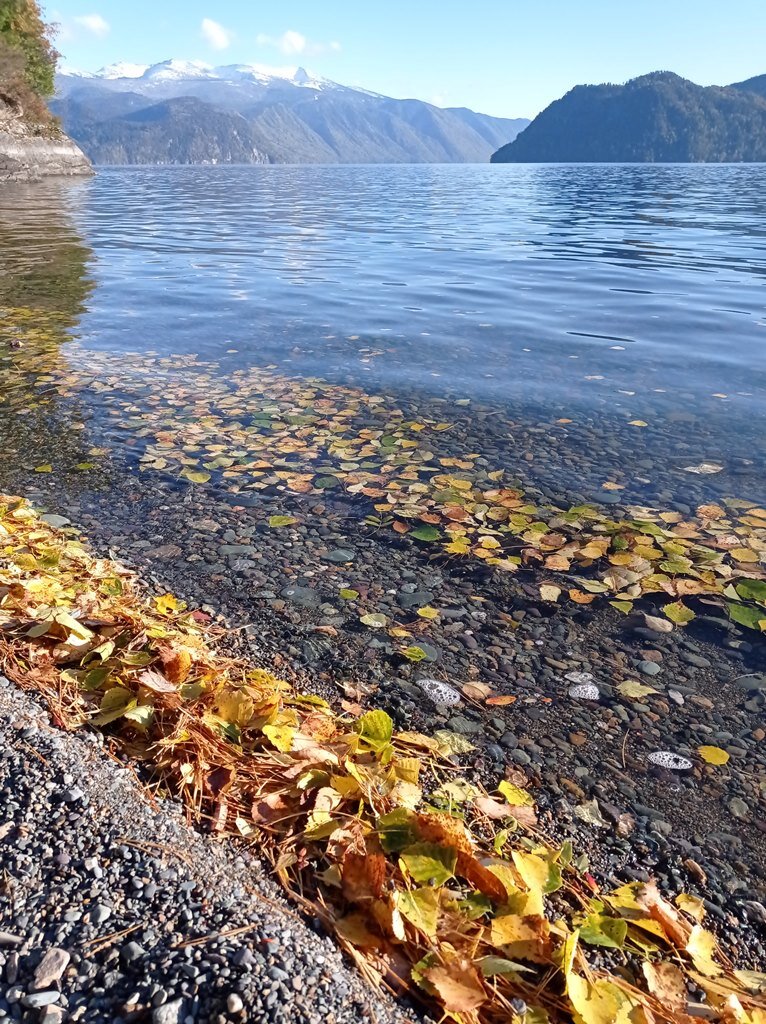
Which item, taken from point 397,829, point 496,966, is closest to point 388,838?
point 397,829

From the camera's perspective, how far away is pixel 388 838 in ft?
7.19

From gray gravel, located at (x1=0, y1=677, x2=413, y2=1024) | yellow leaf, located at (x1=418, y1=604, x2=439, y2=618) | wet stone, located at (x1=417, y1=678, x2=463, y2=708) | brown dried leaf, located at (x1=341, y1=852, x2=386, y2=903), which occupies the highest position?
gray gravel, located at (x1=0, y1=677, x2=413, y2=1024)

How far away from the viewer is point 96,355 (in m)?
9.30

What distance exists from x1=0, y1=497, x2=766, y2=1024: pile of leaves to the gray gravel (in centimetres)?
16

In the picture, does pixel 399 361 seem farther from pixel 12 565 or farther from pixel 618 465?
pixel 12 565

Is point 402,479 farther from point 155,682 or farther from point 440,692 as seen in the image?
point 155,682

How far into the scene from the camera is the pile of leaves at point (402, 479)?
451 centimetres

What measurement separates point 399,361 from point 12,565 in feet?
21.1

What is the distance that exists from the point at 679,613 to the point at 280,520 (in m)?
2.65

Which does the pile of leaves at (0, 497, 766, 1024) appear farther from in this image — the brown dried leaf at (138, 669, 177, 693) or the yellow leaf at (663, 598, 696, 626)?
the yellow leaf at (663, 598, 696, 626)

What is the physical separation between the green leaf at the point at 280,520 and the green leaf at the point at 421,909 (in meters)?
3.35

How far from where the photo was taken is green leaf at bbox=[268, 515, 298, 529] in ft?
16.8

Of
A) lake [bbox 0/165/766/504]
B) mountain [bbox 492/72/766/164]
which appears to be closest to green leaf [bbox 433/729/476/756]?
lake [bbox 0/165/766/504]

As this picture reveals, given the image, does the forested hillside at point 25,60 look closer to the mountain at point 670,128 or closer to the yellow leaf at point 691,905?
the yellow leaf at point 691,905
